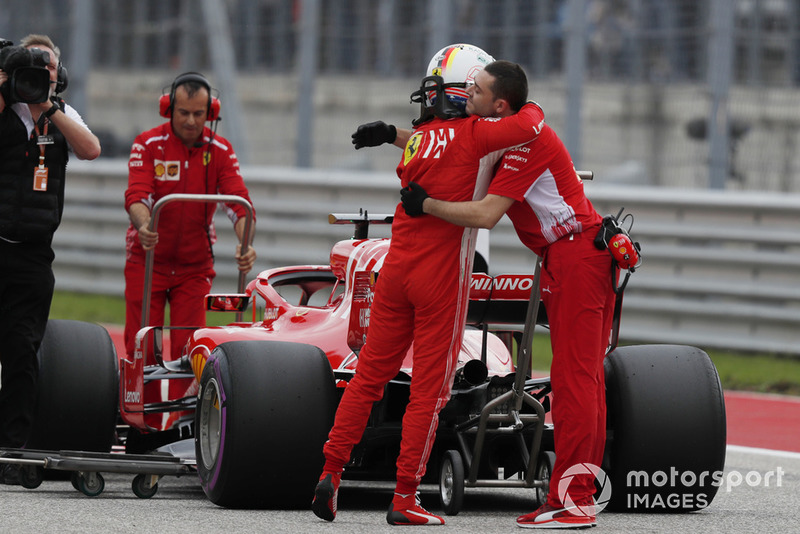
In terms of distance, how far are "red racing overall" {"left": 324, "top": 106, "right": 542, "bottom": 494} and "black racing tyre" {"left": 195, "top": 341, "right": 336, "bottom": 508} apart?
0.63 feet

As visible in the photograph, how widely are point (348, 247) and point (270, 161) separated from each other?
7.62 meters

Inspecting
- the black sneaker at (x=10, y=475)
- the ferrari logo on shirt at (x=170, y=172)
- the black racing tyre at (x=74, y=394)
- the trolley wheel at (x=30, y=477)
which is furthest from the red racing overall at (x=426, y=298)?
the ferrari logo on shirt at (x=170, y=172)

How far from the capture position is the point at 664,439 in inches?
256

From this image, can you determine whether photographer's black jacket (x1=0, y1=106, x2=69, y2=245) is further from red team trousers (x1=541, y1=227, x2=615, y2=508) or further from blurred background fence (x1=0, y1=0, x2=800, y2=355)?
Result: blurred background fence (x1=0, y1=0, x2=800, y2=355)

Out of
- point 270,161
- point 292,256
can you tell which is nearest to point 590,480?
point 292,256

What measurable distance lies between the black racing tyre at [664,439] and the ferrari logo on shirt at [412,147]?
1.36 meters

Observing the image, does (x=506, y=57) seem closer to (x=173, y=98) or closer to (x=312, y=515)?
(x=173, y=98)

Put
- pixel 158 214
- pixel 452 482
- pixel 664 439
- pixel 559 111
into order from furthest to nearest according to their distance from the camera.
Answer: pixel 559 111 → pixel 158 214 → pixel 664 439 → pixel 452 482

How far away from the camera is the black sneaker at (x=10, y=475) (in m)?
6.87

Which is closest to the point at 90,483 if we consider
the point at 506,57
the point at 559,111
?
the point at 559,111

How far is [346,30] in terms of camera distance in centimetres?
1380

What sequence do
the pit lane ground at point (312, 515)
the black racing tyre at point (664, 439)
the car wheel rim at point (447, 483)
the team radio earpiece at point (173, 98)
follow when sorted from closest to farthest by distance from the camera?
1. the pit lane ground at point (312, 515)
2. the car wheel rim at point (447, 483)
3. the black racing tyre at point (664, 439)
4. the team radio earpiece at point (173, 98)

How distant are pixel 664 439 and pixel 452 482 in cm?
93

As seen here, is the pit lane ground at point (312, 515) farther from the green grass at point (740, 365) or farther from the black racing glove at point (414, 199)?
the green grass at point (740, 365)
